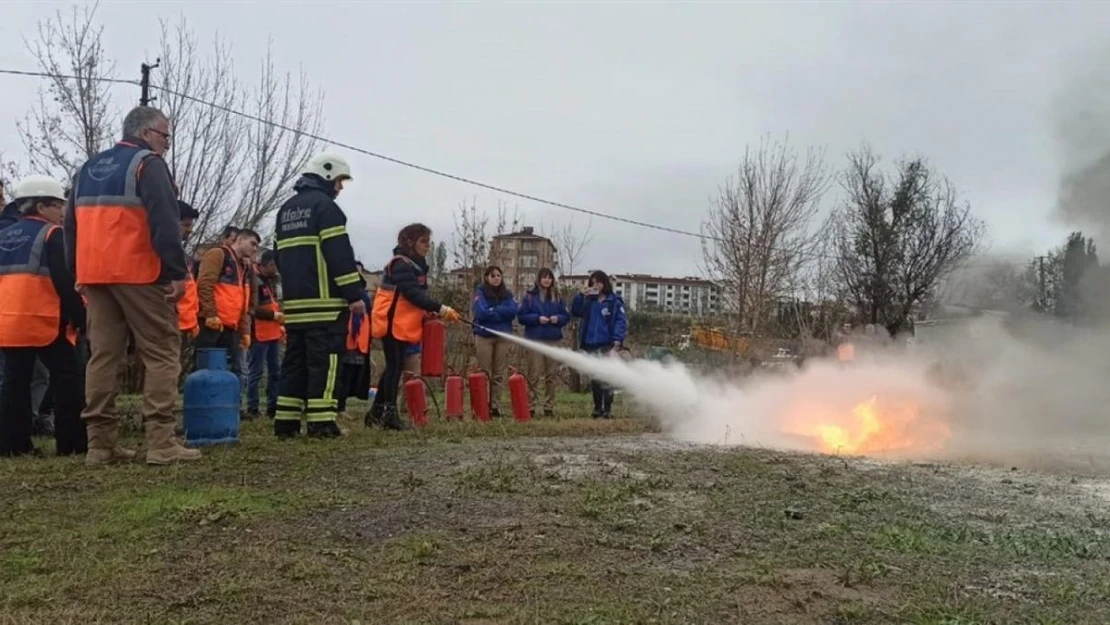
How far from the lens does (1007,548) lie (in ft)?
13.4

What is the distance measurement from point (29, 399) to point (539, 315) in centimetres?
601

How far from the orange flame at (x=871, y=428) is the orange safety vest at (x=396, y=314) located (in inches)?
161

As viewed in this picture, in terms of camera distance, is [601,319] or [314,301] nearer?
[314,301]

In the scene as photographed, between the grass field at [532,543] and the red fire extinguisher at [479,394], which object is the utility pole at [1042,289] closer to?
the grass field at [532,543]

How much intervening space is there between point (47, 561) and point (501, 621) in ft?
6.32

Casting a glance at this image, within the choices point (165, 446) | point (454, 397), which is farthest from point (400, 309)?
point (165, 446)

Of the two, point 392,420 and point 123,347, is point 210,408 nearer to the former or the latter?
point 123,347

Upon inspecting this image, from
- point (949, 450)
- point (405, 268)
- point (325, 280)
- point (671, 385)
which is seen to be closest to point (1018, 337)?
point (949, 450)

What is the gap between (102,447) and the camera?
566cm

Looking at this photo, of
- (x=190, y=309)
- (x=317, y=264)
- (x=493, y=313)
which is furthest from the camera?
(x=493, y=313)

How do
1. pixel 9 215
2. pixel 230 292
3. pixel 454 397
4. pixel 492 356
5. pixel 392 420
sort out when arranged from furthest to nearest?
pixel 492 356 → pixel 454 397 → pixel 230 292 → pixel 392 420 → pixel 9 215

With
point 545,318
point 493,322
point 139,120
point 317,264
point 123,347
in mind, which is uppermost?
point 139,120

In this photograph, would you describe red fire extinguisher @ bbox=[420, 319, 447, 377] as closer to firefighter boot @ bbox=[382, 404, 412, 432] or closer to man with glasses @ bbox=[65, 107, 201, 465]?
firefighter boot @ bbox=[382, 404, 412, 432]

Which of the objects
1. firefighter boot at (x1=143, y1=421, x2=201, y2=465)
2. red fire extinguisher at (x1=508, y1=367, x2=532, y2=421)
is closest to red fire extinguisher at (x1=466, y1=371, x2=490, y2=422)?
red fire extinguisher at (x1=508, y1=367, x2=532, y2=421)
